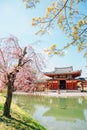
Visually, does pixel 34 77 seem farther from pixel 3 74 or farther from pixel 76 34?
pixel 76 34

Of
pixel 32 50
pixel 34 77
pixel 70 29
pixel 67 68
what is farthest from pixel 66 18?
pixel 67 68

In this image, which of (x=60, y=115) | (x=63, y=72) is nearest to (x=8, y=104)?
(x=60, y=115)

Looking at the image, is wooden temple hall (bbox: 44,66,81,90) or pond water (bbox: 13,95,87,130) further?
wooden temple hall (bbox: 44,66,81,90)

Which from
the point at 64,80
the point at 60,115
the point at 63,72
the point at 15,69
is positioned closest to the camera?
the point at 15,69

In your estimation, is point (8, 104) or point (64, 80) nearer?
point (8, 104)

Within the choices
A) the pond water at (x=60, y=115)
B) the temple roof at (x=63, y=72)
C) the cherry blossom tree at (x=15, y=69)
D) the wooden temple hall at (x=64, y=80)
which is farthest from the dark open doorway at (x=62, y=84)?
the cherry blossom tree at (x=15, y=69)

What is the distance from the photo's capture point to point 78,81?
132 ft

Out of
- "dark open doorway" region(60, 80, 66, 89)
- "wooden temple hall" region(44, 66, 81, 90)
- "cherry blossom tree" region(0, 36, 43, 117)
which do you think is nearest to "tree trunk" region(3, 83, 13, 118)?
"cherry blossom tree" region(0, 36, 43, 117)

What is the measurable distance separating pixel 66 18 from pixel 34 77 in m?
3.05

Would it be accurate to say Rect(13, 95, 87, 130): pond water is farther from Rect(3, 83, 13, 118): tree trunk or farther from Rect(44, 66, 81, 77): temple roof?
Rect(44, 66, 81, 77): temple roof

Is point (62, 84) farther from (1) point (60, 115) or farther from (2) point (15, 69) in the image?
(2) point (15, 69)

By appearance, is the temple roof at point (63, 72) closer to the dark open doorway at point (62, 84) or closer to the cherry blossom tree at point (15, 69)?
the dark open doorway at point (62, 84)

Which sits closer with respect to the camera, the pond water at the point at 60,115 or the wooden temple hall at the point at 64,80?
the pond water at the point at 60,115

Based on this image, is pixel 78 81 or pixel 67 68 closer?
pixel 78 81
